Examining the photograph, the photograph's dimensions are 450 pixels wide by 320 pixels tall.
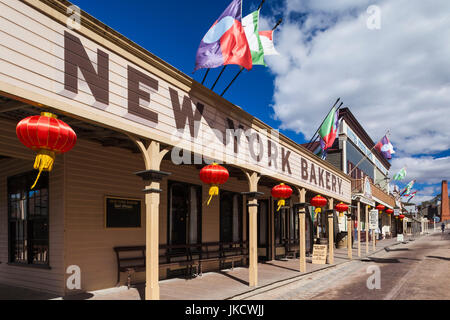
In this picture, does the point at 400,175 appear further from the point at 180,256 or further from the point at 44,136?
the point at 44,136

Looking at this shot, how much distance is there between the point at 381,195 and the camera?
1339 inches

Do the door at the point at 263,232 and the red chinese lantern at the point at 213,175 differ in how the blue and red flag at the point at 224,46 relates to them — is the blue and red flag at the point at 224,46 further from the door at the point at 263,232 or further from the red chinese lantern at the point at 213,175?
the door at the point at 263,232

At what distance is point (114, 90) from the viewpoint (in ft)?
20.7

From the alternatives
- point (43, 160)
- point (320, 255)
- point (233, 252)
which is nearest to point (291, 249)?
point (320, 255)

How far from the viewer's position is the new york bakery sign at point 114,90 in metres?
4.91

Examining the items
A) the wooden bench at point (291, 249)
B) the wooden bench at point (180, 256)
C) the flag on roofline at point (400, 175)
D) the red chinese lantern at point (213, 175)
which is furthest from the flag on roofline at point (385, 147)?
the red chinese lantern at point (213, 175)

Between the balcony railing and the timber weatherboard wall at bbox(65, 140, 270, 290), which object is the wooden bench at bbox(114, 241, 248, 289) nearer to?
the timber weatherboard wall at bbox(65, 140, 270, 290)

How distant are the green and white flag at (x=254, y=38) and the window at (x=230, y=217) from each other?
5483 mm

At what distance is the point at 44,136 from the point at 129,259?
18.1 ft

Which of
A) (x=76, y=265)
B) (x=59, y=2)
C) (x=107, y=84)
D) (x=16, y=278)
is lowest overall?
(x=16, y=278)

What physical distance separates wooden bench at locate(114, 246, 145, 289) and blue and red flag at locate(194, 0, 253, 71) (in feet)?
16.3
